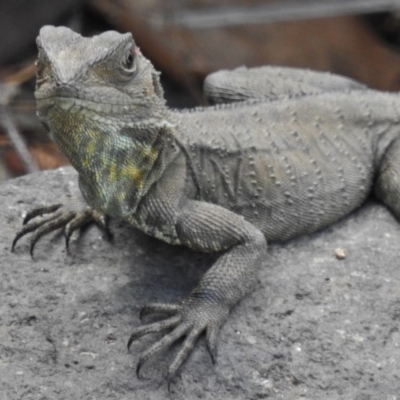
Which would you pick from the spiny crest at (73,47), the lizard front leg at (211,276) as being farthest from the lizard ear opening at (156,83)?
the lizard front leg at (211,276)

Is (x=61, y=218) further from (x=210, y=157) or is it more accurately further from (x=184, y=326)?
(x=184, y=326)

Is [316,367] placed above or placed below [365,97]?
below

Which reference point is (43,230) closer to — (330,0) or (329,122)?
(329,122)

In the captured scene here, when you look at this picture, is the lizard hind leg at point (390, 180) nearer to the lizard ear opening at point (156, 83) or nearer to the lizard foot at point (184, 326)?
the lizard foot at point (184, 326)

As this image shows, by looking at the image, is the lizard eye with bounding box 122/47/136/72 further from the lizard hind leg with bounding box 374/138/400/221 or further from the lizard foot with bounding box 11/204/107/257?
the lizard hind leg with bounding box 374/138/400/221

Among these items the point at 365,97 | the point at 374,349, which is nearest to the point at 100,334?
the point at 374,349

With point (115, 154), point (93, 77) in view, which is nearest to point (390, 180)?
point (115, 154)
